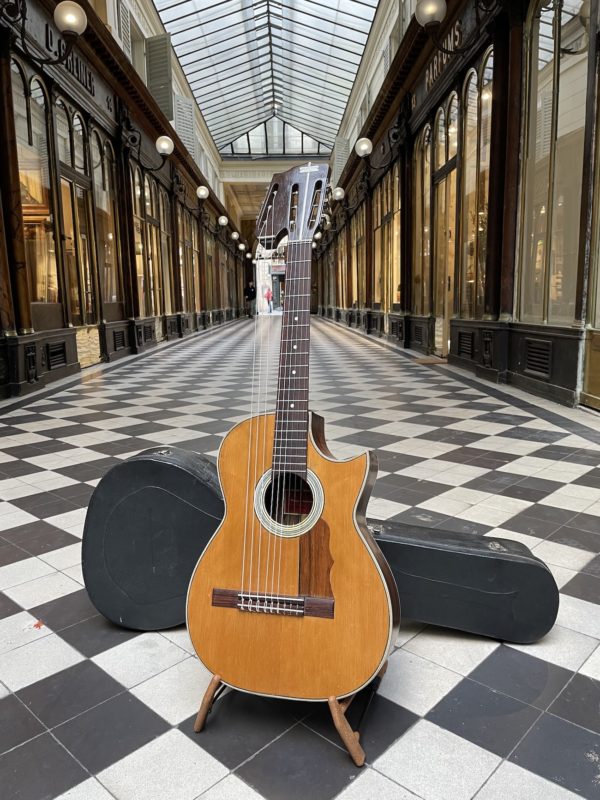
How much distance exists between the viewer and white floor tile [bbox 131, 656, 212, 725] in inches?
62.4

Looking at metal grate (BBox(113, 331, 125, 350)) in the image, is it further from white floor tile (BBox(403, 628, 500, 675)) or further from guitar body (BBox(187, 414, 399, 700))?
guitar body (BBox(187, 414, 399, 700))

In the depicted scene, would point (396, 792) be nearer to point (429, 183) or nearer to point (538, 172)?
point (538, 172)

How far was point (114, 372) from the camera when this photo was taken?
935 cm

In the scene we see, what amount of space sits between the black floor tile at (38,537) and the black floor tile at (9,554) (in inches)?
1.0

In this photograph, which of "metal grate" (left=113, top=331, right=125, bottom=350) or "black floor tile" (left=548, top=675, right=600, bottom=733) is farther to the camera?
"metal grate" (left=113, top=331, right=125, bottom=350)

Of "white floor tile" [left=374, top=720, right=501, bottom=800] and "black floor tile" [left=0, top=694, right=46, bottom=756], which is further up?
"black floor tile" [left=0, top=694, right=46, bottom=756]

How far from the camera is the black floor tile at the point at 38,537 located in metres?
2.66

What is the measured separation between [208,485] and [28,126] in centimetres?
760

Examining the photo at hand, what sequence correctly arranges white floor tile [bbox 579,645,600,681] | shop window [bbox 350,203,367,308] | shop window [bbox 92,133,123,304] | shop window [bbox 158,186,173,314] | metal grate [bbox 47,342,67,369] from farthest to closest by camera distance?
1. shop window [bbox 350,203,367,308]
2. shop window [bbox 158,186,173,314]
3. shop window [bbox 92,133,123,304]
4. metal grate [bbox 47,342,67,369]
5. white floor tile [bbox 579,645,600,681]

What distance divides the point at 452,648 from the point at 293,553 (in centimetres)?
77

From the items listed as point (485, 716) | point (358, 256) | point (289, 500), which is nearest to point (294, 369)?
point (289, 500)

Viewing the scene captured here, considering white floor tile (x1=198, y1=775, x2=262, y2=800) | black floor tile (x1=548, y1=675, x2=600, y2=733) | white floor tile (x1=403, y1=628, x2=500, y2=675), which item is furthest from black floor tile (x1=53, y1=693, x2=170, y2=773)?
black floor tile (x1=548, y1=675, x2=600, y2=733)

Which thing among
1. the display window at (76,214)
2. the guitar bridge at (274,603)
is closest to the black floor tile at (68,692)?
the guitar bridge at (274,603)

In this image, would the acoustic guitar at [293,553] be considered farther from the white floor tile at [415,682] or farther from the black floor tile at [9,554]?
Result: the black floor tile at [9,554]
